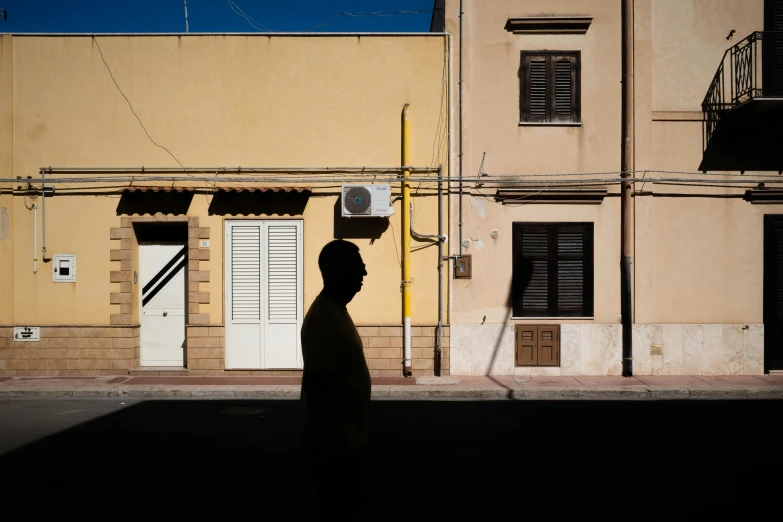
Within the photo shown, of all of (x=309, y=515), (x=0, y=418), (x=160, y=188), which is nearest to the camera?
(x=309, y=515)

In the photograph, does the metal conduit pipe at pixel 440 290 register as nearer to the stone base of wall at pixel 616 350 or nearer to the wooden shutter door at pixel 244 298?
the stone base of wall at pixel 616 350

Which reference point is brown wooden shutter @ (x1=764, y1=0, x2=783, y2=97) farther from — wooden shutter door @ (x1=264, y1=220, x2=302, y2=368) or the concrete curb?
wooden shutter door @ (x1=264, y1=220, x2=302, y2=368)

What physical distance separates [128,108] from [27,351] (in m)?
4.99

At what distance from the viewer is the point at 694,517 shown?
462 centimetres

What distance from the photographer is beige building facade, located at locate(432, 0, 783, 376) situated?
11180 mm

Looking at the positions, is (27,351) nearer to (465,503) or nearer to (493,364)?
(493,364)

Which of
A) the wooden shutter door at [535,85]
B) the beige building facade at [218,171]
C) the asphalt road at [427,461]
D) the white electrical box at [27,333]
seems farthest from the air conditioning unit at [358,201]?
the white electrical box at [27,333]

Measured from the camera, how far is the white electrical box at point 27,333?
11016mm

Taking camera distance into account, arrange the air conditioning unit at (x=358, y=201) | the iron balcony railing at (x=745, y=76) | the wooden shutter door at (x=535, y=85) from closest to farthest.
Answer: the air conditioning unit at (x=358, y=201) < the iron balcony railing at (x=745, y=76) < the wooden shutter door at (x=535, y=85)

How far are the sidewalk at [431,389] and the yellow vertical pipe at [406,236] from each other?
0.96 m

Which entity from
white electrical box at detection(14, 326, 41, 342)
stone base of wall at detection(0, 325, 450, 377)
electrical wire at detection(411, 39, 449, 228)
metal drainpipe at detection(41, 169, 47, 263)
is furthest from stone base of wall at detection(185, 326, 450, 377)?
metal drainpipe at detection(41, 169, 47, 263)


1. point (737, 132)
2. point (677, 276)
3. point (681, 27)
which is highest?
point (681, 27)

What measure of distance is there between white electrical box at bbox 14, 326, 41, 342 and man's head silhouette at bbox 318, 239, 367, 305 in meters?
10.2

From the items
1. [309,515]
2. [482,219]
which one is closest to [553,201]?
[482,219]
